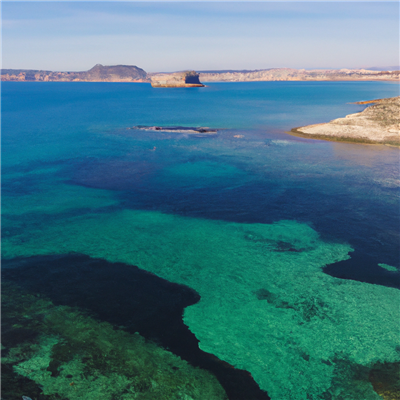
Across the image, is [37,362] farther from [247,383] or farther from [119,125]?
[119,125]

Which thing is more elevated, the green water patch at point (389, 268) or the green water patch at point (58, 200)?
the green water patch at point (58, 200)

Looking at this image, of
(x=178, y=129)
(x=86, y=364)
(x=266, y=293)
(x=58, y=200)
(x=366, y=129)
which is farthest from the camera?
(x=178, y=129)

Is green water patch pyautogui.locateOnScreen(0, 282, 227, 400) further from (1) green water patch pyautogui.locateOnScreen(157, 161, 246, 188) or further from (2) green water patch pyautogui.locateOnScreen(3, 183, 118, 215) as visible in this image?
(1) green water patch pyautogui.locateOnScreen(157, 161, 246, 188)

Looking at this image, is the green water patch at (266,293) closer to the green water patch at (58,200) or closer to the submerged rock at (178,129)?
the green water patch at (58,200)

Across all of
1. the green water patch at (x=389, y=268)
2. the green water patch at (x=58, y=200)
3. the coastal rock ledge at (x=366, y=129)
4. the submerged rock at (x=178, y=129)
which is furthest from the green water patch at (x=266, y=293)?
the submerged rock at (x=178, y=129)

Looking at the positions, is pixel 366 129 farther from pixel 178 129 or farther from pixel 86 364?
pixel 86 364

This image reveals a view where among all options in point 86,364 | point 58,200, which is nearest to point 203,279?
point 86,364
